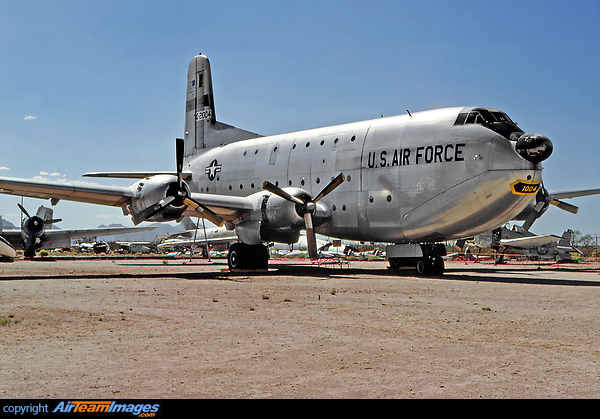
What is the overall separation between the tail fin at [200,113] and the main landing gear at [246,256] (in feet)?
32.1

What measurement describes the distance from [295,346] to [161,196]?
14373 mm

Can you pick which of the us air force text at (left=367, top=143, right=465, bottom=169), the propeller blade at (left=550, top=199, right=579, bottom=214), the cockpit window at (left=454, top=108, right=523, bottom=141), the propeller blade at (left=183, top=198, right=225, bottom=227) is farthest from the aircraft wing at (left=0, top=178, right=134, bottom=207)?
the propeller blade at (left=550, top=199, right=579, bottom=214)

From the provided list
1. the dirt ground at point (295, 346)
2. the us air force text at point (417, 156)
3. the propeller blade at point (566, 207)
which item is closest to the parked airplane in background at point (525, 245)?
the propeller blade at point (566, 207)

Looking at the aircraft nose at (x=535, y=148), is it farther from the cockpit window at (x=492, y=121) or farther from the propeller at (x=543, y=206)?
the propeller at (x=543, y=206)

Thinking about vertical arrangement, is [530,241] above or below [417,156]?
below

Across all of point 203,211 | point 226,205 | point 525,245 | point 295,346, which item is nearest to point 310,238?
point 226,205

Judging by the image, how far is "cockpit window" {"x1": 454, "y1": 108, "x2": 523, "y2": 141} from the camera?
58.0ft

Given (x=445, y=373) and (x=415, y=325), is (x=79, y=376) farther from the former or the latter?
(x=415, y=325)

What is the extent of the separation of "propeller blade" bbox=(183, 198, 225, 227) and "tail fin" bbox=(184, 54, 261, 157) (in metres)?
9.58

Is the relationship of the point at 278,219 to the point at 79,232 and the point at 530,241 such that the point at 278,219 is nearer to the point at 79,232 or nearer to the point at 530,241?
the point at 530,241

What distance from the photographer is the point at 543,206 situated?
89.7 ft

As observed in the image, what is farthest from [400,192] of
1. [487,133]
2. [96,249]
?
[96,249]

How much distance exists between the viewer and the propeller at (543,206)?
2681 cm

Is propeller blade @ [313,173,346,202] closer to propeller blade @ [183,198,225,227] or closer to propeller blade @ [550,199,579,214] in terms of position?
propeller blade @ [183,198,225,227]
